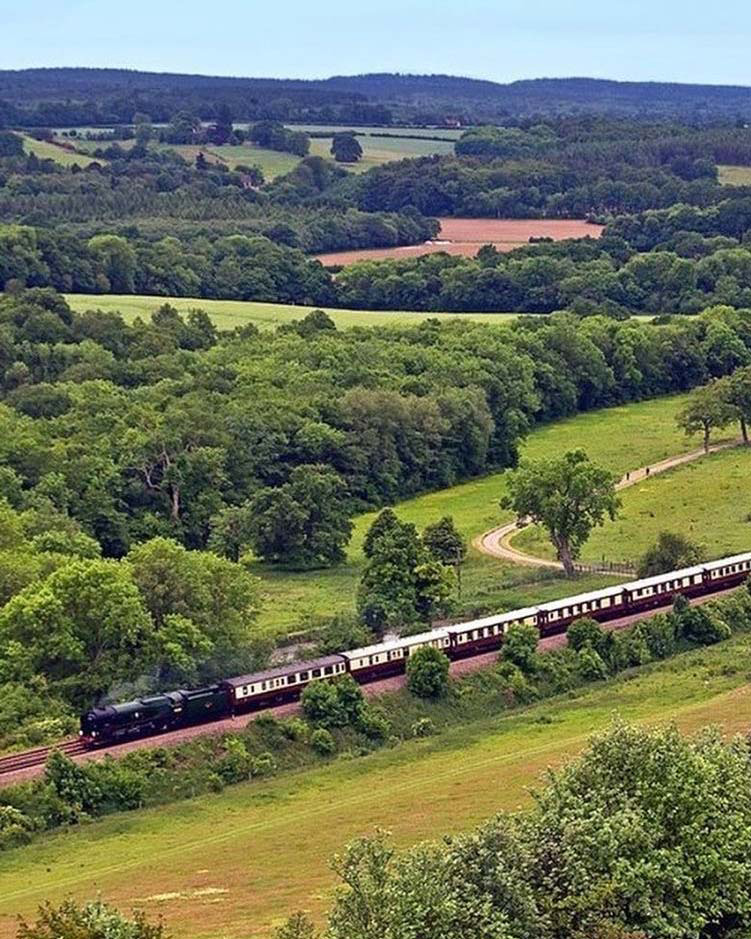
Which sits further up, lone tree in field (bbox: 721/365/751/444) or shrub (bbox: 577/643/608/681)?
lone tree in field (bbox: 721/365/751/444)

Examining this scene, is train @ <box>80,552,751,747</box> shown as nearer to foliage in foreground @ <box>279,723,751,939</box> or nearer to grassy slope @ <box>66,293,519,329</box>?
foliage in foreground @ <box>279,723,751,939</box>

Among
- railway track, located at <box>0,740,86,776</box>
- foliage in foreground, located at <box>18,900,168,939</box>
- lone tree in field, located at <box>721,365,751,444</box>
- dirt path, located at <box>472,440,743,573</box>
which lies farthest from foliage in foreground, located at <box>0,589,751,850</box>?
lone tree in field, located at <box>721,365,751,444</box>

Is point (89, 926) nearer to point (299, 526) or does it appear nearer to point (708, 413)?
point (299, 526)

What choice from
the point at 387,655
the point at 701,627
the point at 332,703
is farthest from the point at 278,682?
the point at 701,627

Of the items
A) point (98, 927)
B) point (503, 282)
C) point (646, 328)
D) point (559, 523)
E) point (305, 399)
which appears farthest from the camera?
point (503, 282)

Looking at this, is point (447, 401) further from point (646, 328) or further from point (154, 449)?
point (646, 328)

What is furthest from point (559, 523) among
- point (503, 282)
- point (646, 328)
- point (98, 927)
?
point (503, 282)
